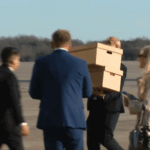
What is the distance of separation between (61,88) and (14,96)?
682 mm

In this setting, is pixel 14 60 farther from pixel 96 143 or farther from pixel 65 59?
pixel 96 143

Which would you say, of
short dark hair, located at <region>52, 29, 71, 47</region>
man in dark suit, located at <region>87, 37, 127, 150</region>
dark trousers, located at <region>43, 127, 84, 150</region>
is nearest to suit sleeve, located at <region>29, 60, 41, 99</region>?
short dark hair, located at <region>52, 29, 71, 47</region>

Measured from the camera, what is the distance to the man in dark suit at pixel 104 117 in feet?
16.6

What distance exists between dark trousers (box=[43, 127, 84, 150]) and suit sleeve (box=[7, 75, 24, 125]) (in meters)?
0.54

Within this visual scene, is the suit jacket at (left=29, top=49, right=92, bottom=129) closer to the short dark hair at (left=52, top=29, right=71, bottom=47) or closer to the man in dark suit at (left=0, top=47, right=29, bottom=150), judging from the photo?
the short dark hair at (left=52, top=29, right=71, bottom=47)

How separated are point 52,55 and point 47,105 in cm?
47

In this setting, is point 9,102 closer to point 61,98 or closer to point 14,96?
point 14,96

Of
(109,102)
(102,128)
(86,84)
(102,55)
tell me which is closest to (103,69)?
(102,55)

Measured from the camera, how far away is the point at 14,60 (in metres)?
4.43

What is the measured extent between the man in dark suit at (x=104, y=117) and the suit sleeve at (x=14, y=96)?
1.11 meters

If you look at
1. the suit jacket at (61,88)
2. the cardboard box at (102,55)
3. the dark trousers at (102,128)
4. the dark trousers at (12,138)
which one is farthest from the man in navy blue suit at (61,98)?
the dark trousers at (102,128)

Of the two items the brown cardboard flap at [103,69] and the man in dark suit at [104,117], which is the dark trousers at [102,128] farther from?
the brown cardboard flap at [103,69]

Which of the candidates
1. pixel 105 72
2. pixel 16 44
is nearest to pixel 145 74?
pixel 105 72

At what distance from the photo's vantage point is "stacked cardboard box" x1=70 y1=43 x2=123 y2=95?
4.74 metres
